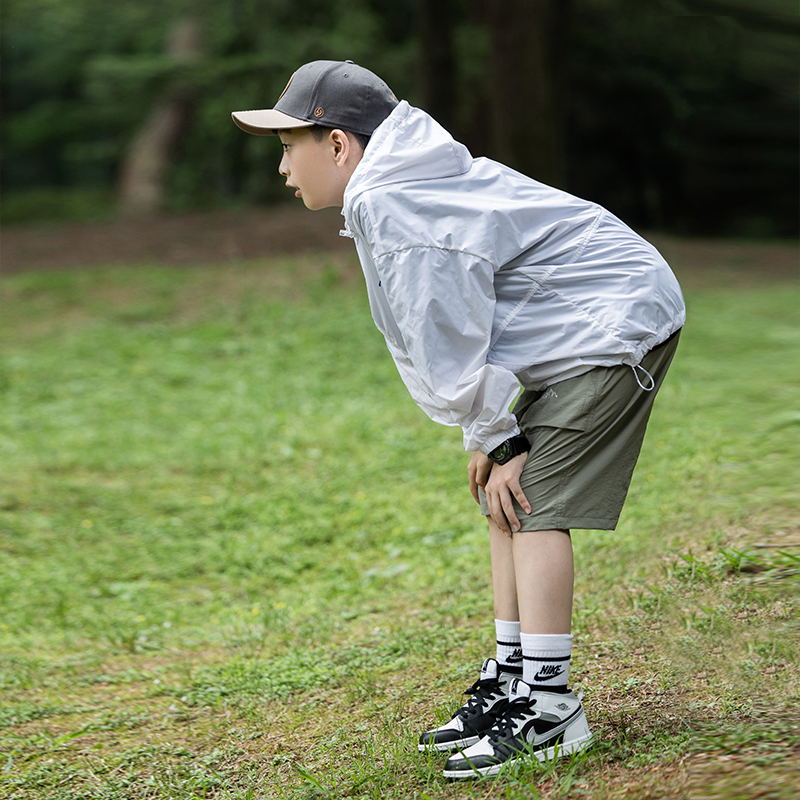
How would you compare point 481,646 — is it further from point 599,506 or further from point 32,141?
point 32,141

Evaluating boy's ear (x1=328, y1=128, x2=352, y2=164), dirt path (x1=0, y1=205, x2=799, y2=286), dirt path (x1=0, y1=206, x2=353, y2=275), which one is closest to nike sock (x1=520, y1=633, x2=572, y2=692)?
boy's ear (x1=328, y1=128, x2=352, y2=164)

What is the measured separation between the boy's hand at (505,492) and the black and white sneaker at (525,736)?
424 mm

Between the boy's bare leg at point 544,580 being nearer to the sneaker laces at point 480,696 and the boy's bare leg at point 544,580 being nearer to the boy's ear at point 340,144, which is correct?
the sneaker laces at point 480,696

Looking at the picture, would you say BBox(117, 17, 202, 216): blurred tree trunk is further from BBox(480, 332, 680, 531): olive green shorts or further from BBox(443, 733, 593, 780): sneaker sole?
BBox(443, 733, 593, 780): sneaker sole

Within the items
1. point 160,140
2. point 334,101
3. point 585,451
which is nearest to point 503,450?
point 585,451

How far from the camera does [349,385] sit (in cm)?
825

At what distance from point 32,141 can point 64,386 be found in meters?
19.4

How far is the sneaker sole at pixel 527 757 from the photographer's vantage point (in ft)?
8.32

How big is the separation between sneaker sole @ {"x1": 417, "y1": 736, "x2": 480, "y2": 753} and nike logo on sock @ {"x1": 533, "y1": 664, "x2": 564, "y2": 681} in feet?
0.86

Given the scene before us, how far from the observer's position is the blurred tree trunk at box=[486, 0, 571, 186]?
11.4m

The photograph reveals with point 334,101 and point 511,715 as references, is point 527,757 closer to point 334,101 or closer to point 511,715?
point 511,715

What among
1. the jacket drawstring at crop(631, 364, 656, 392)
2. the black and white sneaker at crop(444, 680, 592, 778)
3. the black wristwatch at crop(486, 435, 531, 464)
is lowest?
the black and white sneaker at crop(444, 680, 592, 778)

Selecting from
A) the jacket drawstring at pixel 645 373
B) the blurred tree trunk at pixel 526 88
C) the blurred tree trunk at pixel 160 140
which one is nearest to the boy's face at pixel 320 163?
the jacket drawstring at pixel 645 373

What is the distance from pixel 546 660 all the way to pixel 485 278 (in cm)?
97
